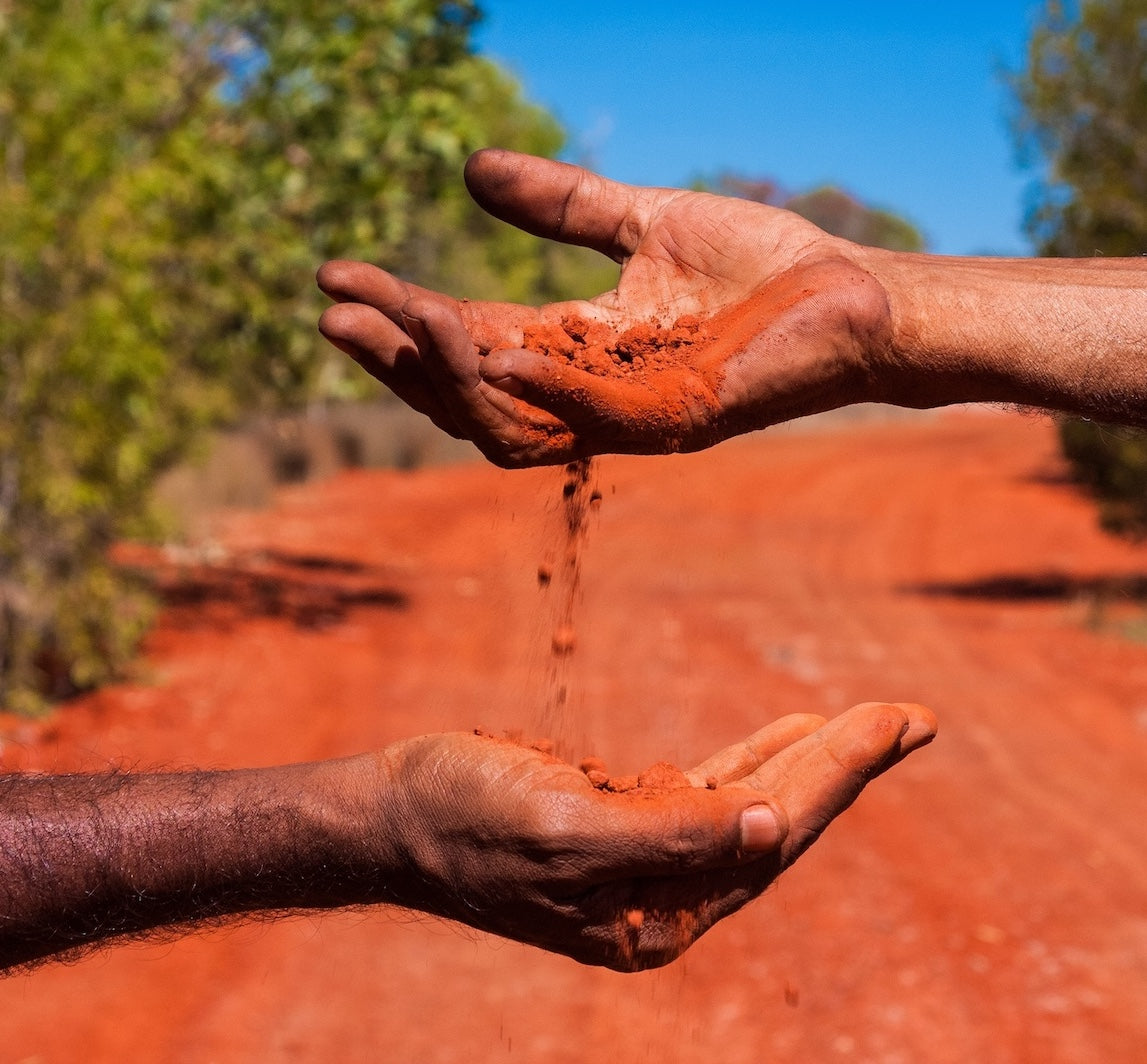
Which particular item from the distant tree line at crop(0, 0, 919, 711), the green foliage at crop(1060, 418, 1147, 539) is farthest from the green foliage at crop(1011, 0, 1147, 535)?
the distant tree line at crop(0, 0, 919, 711)

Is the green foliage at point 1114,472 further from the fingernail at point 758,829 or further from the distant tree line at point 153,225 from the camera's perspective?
the fingernail at point 758,829

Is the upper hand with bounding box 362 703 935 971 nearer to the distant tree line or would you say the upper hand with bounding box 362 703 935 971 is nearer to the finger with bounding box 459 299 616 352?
the finger with bounding box 459 299 616 352

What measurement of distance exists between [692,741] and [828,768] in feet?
17.3

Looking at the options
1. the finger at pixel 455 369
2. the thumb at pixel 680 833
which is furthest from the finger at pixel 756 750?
the finger at pixel 455 369

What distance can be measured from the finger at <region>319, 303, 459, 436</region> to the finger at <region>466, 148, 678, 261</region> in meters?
0.45

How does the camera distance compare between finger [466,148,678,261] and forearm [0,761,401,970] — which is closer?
forearm [0,761,401,970]

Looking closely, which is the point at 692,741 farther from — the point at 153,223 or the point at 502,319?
the point at 502,319

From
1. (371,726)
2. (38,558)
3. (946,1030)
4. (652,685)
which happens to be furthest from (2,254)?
(946,1030)

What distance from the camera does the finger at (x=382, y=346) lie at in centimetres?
248

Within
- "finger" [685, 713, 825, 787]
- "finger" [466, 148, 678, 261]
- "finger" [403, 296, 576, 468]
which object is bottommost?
"finger" [685, 713, 825, 787]

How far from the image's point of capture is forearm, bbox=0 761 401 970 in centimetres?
218

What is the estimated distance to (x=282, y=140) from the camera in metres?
9.77

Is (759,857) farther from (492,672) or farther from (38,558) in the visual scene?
(492,672)

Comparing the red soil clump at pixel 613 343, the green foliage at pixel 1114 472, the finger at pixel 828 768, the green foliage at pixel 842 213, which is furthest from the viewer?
the green foliage at pixel 842 213
